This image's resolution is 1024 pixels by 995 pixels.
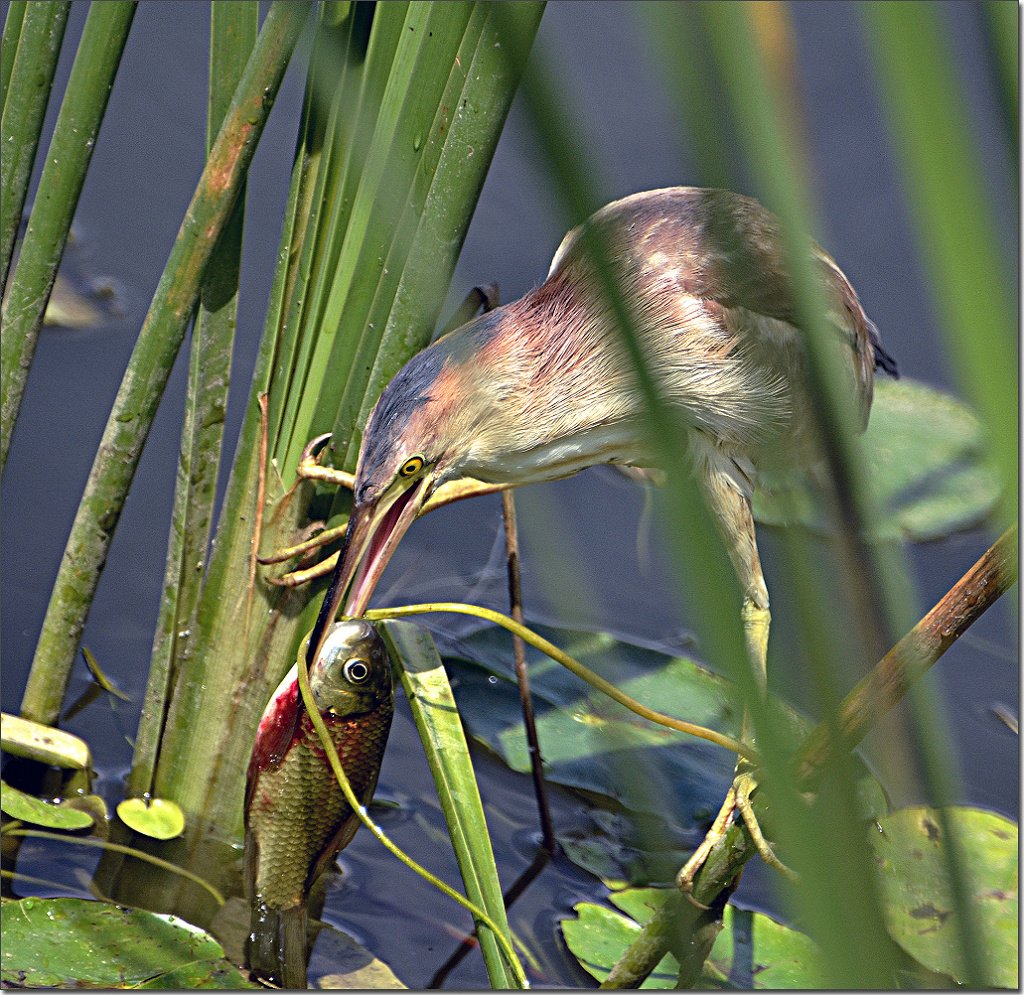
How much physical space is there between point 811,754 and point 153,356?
111 cm

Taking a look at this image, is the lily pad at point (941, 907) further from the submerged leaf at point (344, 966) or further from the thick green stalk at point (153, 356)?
the thick green stalk at point (153, 356)

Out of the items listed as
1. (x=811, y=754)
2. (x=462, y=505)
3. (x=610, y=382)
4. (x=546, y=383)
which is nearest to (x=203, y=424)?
(x=546, y=383)

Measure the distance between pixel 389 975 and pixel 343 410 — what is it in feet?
3.38

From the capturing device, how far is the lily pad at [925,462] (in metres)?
3.28

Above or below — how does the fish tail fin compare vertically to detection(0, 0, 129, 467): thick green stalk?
below

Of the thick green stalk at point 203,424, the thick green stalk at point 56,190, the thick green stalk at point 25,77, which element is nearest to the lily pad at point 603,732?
the thick green stalk at point 203,424

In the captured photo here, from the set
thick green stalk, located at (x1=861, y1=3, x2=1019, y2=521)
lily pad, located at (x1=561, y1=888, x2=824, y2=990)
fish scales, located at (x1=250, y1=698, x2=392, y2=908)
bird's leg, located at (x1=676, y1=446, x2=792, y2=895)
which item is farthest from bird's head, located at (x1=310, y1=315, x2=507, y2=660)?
thick green stalk, located at (x1=861, y1=3, x2=1019, y2=521)

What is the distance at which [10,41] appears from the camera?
1677 millimetres

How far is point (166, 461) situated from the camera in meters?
3.03

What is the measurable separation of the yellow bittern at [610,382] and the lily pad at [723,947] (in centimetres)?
65

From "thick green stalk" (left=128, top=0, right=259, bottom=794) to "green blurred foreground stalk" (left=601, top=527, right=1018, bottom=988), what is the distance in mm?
906

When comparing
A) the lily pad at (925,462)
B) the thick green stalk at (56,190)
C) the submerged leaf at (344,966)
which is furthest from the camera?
the lily pad at (925,462)

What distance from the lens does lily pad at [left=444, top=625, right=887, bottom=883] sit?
242 cm

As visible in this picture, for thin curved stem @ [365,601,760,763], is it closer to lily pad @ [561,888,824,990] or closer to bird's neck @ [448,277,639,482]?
bird's neck @ [448,277,639,482]
